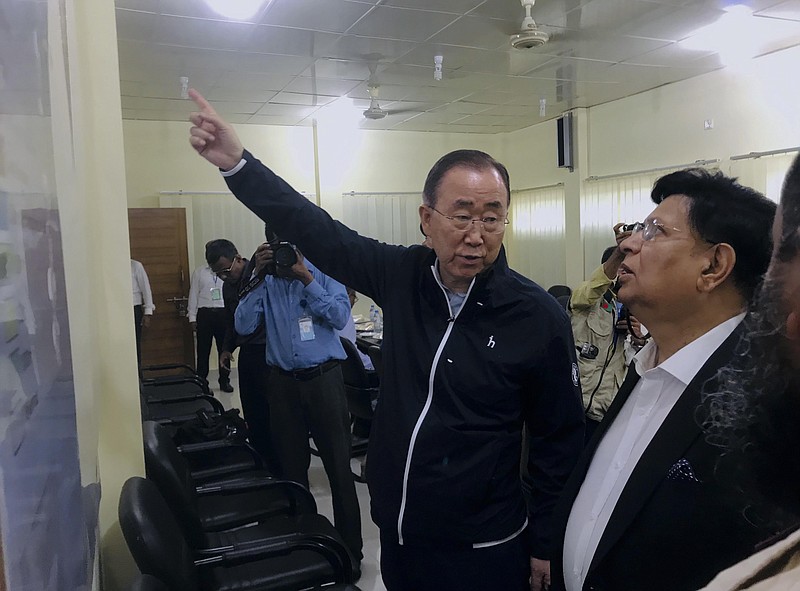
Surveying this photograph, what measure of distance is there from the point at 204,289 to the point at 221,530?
13.5ft

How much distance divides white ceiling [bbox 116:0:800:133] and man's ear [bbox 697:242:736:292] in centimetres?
289

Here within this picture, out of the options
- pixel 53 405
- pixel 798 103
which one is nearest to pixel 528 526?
pixel 53 405

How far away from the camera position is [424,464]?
1314mm

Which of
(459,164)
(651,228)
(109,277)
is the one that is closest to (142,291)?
(109,277)

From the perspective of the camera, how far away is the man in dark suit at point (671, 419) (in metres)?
0.92

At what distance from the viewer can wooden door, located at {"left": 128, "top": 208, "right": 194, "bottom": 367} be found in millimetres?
6148

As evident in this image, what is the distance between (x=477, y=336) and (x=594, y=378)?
128cm

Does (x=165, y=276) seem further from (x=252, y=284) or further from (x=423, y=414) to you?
(x=423, y=414)

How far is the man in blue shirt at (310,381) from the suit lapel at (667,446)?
166 centimetres

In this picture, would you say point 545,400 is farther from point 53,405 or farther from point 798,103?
point 798,103

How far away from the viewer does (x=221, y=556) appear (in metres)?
1.64

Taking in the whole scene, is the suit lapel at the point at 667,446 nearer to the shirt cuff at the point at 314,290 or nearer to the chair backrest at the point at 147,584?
the chair backrest at the point at 147,584

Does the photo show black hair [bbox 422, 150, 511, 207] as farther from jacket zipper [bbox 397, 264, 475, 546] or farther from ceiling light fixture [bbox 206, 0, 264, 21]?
ceiling light fixture [bbox 206, 0, 264, 21]

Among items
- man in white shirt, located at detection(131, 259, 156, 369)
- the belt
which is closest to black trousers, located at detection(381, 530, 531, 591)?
the belt
